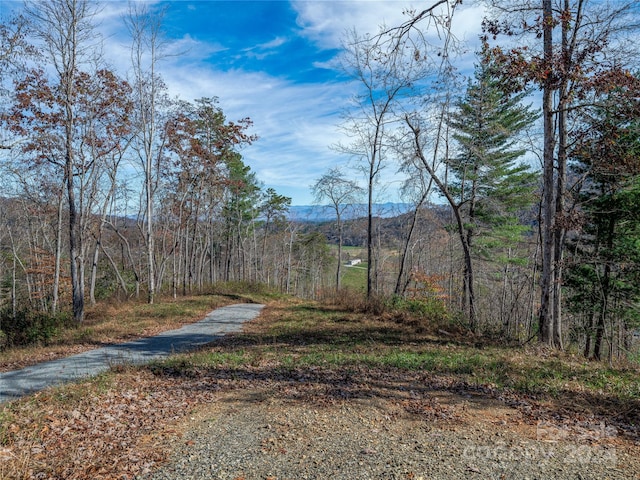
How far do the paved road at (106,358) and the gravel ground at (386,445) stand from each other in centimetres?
313

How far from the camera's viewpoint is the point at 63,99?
11648 mm

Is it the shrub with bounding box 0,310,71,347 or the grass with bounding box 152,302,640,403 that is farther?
the shrub with bounding box 0,310,71,347

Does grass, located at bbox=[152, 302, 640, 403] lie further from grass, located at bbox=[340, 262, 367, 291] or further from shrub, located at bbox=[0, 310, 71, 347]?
grass, located at bbox=[340, 262, 367, 291]

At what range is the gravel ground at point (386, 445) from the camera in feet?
10.9

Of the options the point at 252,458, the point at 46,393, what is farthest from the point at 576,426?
the point at 46,393

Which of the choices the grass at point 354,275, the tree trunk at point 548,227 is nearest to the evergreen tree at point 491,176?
the tree trunk at point 548,227

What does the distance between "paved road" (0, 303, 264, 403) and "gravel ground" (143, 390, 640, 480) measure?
3134mm

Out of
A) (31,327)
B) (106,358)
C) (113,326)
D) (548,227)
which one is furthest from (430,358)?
(31,327)

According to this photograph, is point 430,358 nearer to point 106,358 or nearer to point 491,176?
point 106,358

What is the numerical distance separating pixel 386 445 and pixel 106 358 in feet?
20.7

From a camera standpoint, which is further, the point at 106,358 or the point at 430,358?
the point at 106,358

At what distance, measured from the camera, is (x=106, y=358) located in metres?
7.41

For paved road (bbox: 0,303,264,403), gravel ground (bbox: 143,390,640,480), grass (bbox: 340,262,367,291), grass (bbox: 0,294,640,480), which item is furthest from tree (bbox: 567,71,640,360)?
Answer: grass (bbox: 340,262,367,291)

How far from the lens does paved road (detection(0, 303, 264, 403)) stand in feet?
19.1
